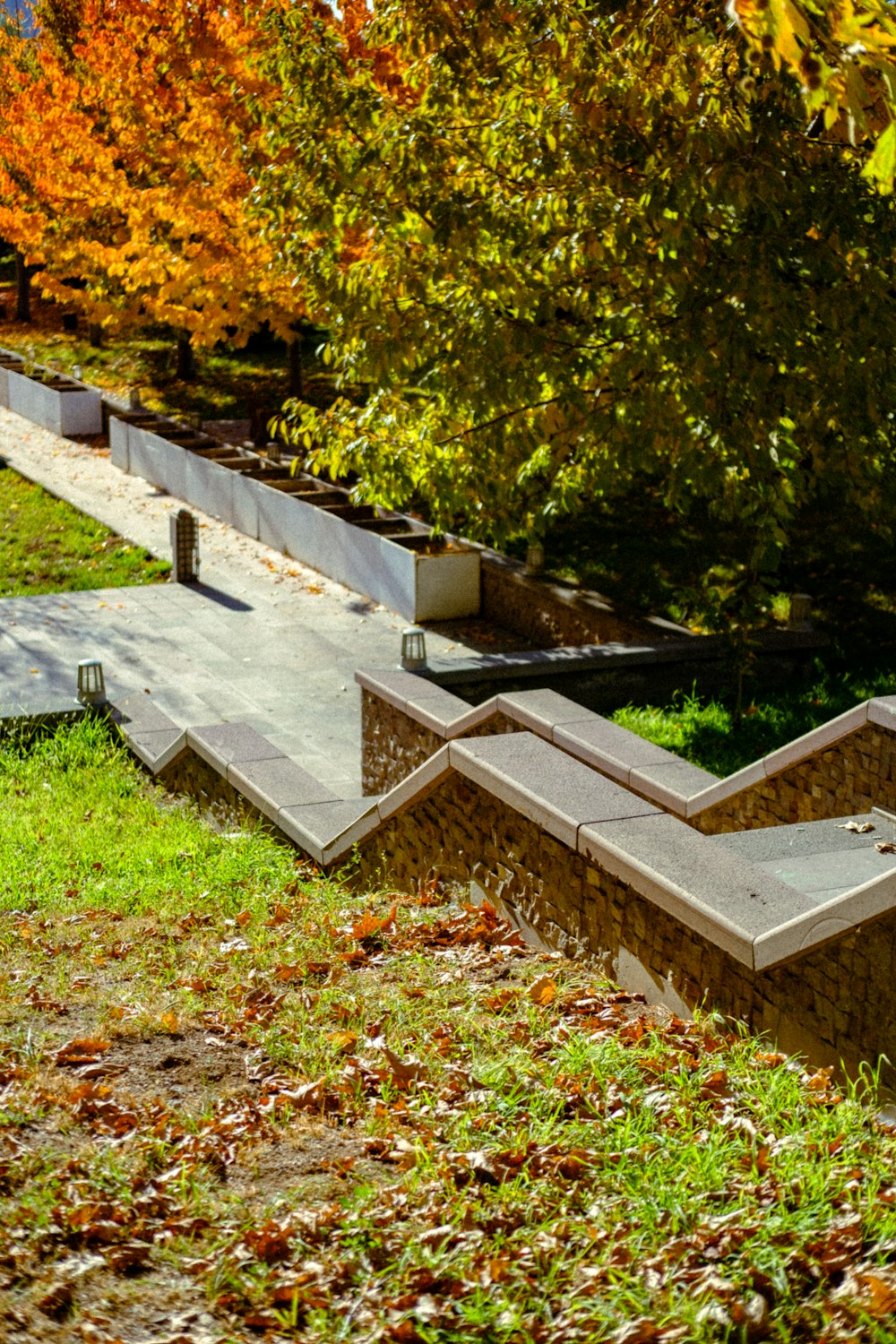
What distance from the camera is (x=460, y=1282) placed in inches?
140

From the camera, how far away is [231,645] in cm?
1577

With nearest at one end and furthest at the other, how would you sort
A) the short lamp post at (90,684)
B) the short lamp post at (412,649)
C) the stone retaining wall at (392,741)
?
the stone retaining wall at (392,741) < the short lamp post at (90,684) < the short lamp post at (412,649)

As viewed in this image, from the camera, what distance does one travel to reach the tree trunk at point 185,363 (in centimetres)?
3108

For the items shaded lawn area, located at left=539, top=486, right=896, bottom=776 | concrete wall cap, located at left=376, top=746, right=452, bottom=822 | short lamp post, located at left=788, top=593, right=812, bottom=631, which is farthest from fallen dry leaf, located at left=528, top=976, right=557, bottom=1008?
short lamp post, located at left=788, top=593, right=812, bottom=631

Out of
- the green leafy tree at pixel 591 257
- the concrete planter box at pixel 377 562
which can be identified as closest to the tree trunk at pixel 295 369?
the concrete planter box at pixel 377 562

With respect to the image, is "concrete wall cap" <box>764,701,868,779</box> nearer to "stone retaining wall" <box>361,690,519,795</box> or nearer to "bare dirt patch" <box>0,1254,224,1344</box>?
"stone retaining wall" <box>361,690,519,795</box>

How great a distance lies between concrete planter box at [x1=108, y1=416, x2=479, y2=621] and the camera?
16.9 m

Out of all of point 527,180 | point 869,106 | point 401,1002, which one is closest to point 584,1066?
point 401,1002

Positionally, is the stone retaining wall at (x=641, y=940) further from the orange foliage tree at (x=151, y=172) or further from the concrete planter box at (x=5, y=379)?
the concrete planter box at (x=5, y=379)

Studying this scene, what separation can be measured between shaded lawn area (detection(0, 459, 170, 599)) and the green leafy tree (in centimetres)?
616

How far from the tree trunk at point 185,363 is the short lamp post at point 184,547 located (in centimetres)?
1373

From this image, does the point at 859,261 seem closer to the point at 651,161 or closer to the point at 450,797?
the point at 651,161

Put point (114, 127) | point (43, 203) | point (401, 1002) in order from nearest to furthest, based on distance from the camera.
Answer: point (401, 1002) → point (114, 127) → point (43, 203)

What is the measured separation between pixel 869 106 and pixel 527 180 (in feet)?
10.8
